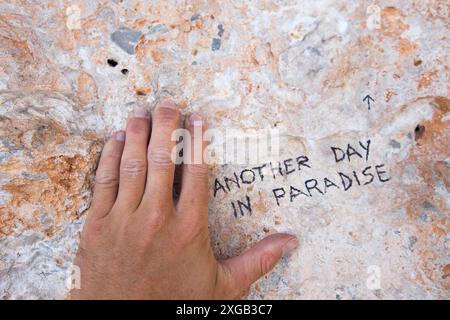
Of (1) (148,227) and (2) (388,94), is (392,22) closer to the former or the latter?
(2) (388,94)

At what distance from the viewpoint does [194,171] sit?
1.03 m

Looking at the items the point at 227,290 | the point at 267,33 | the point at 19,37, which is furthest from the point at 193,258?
the point at 19,37

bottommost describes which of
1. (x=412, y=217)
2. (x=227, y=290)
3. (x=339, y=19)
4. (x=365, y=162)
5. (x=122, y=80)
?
(x=227, y=290)

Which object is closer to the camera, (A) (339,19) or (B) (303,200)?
(A) (339,19)

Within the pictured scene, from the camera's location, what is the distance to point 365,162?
1.07m

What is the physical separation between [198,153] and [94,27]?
1.36 ft

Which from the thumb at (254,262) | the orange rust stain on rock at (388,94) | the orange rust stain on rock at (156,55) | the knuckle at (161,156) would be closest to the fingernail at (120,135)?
the knuckle at (161,156)

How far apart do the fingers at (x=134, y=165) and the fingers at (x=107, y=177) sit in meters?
0.03

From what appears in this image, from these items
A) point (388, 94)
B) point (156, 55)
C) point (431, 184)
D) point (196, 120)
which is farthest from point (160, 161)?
point (431, 184)

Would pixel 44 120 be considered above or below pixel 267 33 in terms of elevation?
below

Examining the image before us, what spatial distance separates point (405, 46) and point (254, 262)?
0.66 metres

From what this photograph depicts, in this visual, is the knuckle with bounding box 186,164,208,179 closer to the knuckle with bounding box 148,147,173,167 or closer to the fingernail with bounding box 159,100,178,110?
the knuckle with bounding box 148,147,173,167

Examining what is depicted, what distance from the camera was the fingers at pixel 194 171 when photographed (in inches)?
40.5

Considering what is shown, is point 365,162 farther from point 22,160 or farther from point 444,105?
point 22,160
